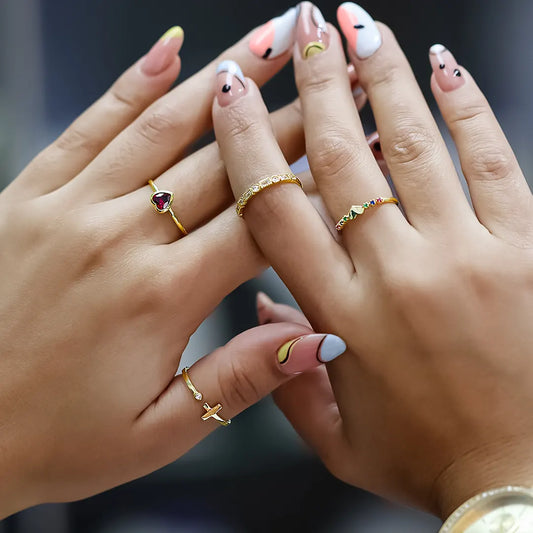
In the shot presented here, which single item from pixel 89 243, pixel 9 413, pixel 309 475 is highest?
pixel 89 243

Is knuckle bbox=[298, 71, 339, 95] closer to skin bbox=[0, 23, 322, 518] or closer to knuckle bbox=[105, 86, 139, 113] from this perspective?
skin bbox=[0, 23, 322, 518]

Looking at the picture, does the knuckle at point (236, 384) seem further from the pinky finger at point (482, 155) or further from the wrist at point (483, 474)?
the pinky finger at point (482, 155)

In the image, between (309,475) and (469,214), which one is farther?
(309,475)

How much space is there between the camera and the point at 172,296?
888 millimetres

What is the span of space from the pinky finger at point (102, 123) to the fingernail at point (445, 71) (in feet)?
1.40

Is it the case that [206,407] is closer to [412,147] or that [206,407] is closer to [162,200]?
[162,200]

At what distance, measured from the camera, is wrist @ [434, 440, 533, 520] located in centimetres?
75

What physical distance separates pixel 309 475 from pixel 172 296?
0.52 metres

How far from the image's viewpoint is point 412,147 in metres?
0.88

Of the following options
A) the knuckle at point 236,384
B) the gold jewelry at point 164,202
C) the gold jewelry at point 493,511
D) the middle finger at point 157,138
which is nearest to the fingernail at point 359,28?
the middle finger at point 157,138

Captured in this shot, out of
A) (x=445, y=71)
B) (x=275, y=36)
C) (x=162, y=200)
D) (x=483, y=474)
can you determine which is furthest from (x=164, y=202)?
(x=483, y=474)

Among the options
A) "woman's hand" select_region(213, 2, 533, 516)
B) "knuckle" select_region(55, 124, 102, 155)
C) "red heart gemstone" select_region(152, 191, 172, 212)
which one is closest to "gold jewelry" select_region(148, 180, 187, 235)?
"red heart gemstone" select_region(152, 191, 172, 212)

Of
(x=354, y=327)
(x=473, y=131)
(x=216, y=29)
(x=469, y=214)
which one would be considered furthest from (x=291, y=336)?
(x=216, y=29)

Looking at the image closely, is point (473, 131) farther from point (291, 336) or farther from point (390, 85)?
point (291, 336)
